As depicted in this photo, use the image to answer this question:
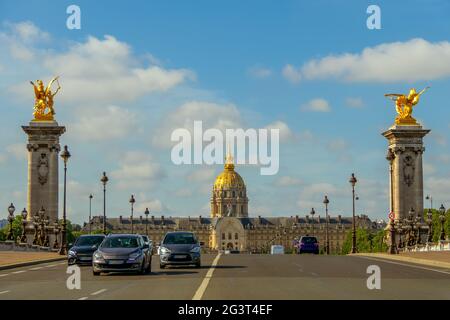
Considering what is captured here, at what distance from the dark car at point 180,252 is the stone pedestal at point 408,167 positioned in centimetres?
5788

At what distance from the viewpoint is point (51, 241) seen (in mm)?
91750

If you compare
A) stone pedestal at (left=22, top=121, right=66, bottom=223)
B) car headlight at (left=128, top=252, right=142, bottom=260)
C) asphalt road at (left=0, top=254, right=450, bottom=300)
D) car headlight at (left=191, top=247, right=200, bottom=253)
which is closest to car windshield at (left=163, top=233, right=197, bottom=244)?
car headlight at (left=191, top=247, right=200, bottom=253)

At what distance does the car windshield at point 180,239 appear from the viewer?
131ft

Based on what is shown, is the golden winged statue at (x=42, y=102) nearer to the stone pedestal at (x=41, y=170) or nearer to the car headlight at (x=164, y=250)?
the stone pedestal at (x=41, y=170)

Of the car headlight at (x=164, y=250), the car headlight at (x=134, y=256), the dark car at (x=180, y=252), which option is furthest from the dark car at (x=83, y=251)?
the car headlight at (x=134, y=256)

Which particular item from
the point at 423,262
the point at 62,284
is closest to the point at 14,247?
the point at 423,262

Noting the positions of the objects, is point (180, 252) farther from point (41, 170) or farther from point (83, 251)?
point (41, 170)

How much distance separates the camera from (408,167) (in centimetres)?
9494

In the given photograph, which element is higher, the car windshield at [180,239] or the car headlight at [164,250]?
the car windshield at [180,239]

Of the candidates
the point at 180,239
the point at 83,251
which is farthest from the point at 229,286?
the point at 83,251
